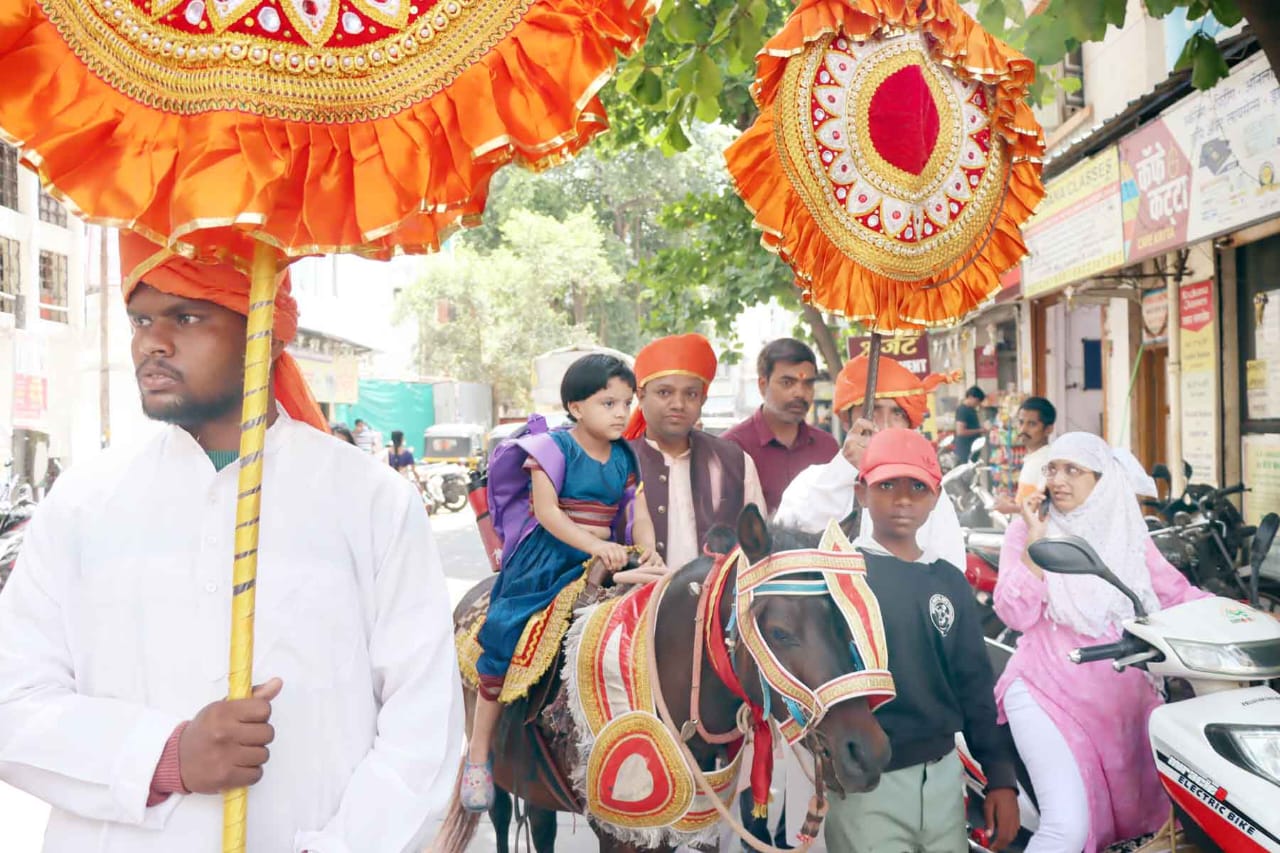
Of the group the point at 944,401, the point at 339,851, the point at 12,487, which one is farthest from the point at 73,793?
the point at 944,401

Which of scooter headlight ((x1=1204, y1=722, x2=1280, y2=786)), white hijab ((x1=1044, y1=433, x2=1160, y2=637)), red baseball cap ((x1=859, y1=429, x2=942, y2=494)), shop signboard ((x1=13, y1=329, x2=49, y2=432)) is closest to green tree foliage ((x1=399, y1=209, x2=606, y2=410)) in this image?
shop signboard ((x1=13, y1=329, x2=49, y2=432))

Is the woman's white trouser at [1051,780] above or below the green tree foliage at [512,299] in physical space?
below

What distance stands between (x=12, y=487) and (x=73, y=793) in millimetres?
9709

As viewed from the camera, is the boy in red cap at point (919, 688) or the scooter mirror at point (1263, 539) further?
the scooter mirror at point (1263, 539)

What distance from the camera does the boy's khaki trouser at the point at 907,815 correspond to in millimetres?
2857

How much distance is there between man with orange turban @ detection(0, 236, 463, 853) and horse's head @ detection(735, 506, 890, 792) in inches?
35.9

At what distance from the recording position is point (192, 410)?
1.96 metres

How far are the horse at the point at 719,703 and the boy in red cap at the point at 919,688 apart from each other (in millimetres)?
341

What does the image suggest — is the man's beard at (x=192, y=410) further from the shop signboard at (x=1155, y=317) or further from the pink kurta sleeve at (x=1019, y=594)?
the shop signboard at (x=1155, y=317)

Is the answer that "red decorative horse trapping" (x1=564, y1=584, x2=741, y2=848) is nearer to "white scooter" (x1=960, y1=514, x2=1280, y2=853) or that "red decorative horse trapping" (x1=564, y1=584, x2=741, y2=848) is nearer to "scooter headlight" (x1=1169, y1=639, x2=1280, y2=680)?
"white scooter" (x1=960, y1=514, x2=1280, y2=853)

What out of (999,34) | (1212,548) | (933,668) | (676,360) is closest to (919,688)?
(933,668)

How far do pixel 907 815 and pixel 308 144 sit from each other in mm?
2300

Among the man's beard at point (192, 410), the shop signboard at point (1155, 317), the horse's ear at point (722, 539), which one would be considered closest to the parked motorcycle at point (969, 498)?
the shop signboard at point (1155, 317)

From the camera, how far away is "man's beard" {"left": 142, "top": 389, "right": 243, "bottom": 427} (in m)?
1.93
